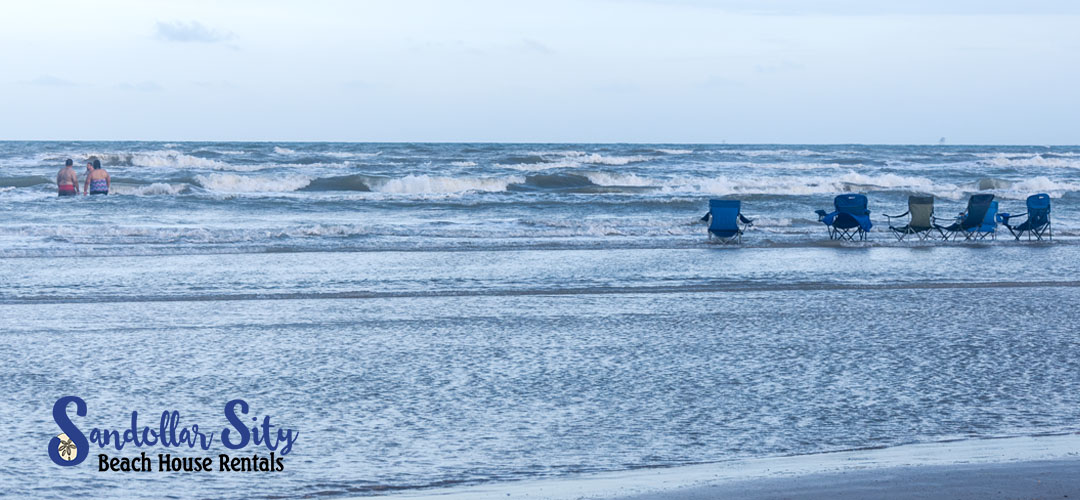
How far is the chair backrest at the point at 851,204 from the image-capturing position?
1831 centimetres

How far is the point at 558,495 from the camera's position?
4.54 m

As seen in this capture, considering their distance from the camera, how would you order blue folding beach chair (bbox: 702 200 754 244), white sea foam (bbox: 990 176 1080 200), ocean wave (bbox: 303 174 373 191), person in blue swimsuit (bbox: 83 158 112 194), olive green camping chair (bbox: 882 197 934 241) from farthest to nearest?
ocean wave (bbox: 303 174 373 191) → white sea foam (bbox: 990 176 1080 200) → person in blue swimsuit (bbox: 83 158 112 194) → olive green camping chair (bbox: 882 197 934 241) → blue folding beach chair (bbox: 702 200 754 244)

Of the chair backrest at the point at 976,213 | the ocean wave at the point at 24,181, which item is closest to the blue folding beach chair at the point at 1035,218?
the chair backrest at the point at 976,213

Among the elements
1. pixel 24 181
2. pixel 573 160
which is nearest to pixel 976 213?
pixel 24 181

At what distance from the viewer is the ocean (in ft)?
17.6

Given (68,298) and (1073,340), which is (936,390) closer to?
(1073,340)

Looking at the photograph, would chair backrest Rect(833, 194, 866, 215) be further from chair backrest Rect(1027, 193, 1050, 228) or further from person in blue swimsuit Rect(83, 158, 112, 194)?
person in blue swimsuit Rect(83, 158, 112, 194)

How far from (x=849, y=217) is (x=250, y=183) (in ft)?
86.3

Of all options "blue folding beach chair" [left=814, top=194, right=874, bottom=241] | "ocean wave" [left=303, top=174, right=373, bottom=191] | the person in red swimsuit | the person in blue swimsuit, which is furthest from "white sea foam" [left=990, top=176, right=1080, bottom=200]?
the person in red swimsuit

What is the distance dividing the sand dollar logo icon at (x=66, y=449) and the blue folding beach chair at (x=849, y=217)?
14689 mm

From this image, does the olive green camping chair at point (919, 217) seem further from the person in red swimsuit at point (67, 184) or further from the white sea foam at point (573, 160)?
the white sea foam at point (573, 160)

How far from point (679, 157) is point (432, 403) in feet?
189

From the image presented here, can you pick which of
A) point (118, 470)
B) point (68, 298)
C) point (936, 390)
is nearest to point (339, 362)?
point (118, 470)

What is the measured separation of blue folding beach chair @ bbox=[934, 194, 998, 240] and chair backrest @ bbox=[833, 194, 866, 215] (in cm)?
125
